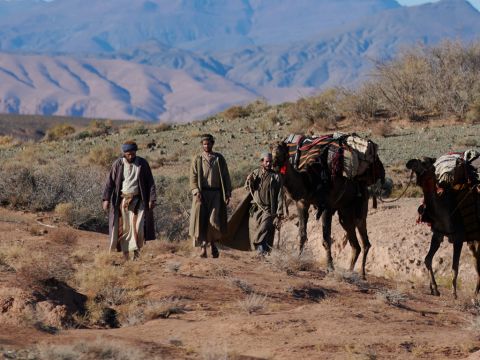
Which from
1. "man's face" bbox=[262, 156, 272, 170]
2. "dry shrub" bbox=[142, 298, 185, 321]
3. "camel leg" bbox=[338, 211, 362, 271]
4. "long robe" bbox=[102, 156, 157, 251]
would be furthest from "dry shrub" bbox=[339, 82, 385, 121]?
"dry shrub" bbox=[142, 298, 185, 321]

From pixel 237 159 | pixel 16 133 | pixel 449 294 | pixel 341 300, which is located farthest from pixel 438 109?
pixel 16 133

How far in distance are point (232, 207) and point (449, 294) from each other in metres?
7.82

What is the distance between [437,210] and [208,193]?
3261 millimetres

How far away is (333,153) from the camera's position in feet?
48.3

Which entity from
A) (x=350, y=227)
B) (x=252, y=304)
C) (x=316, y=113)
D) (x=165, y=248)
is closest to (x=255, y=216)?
(x=350, y=227)

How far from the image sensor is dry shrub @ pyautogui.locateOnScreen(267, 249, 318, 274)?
14.3 metres

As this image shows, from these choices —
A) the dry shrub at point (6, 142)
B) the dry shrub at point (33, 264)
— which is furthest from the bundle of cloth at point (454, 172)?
the dry shrub at point (6, 142)

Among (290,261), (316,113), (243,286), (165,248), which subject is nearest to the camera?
(243,286)

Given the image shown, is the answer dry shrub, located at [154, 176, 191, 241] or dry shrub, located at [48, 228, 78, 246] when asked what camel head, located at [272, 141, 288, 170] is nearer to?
dry shrub, located at [48, 228, 78, 246]

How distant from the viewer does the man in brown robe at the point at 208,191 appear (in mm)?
14531

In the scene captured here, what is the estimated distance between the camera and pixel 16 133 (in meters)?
90.8

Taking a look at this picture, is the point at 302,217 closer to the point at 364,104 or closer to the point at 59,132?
the point at 364,104

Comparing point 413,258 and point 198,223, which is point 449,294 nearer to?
point 413,258

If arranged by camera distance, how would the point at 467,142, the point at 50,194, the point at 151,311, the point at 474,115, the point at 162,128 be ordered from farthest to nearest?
the point at 162,128 → the point at 474,115 → the point at 467,142 → the point at 50,194 → the point at 151,311
